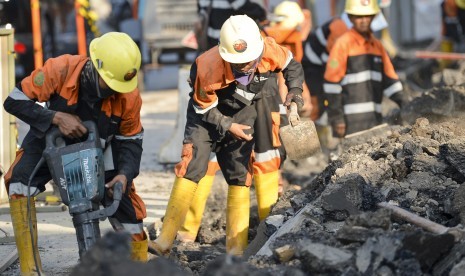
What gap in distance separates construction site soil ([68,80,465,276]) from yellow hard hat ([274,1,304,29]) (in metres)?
2.26

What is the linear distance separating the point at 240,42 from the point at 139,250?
1.58m

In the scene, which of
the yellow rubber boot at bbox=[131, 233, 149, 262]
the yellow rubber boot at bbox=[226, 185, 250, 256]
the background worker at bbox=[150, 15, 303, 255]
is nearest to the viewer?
the yellow rubber boot at bbox=[131, 233, 149, 262]

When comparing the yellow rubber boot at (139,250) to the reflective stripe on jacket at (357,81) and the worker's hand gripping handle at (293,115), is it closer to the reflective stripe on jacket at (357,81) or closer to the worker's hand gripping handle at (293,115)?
the worker's hand gripping handle at (293,115)

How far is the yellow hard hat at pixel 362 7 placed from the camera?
11.0m

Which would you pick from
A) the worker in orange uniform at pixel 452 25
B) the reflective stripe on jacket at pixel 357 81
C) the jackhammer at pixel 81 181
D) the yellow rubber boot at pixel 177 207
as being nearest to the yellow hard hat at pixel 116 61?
the jackhammer at pixel 81 181

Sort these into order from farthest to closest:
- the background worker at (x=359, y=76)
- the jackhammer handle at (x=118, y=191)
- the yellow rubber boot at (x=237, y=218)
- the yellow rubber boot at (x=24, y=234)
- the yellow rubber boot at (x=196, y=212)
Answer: the background worker at (x=359, y=76) < the yellow rubber boot at (x=196, y=212) < the yellow rubber boot at (x=237, y=218) < the yellow rubber boot at (x=24, y=234) < the jackhammer handle at (x=118, y=191)

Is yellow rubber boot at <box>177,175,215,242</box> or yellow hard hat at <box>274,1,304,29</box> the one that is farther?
yellow hard hat at <box>274,1,304,29</box>

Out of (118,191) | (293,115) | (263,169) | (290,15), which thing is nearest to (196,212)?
(263,169)

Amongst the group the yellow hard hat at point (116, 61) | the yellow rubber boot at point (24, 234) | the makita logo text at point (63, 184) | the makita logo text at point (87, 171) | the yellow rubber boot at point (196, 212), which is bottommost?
the yellow rubber boot at point (196, 212)

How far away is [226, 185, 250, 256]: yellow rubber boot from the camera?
851 centimetres

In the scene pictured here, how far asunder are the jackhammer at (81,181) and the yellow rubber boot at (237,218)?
6.28 feet

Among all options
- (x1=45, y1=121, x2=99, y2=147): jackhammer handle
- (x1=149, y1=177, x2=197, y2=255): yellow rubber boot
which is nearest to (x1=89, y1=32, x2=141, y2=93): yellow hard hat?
(x1=45, y1=121, x2=99, y2=147): jackhammer handle

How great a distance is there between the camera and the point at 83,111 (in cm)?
704

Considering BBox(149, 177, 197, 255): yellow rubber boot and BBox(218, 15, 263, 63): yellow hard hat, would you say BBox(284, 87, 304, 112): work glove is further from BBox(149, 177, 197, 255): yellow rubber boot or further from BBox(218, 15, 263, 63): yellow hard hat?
BBox(149, 177, 197, 255): yellow rubber boot
